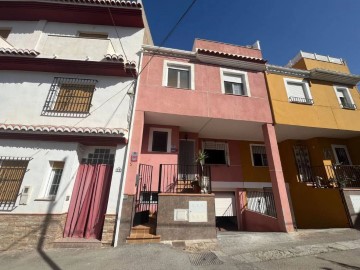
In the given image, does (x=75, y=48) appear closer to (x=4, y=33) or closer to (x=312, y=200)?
(x=4, y=33)

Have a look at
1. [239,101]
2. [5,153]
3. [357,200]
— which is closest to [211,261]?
[239,101]

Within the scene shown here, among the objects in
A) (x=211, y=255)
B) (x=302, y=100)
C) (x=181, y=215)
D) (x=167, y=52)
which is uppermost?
(x=167, y=52)

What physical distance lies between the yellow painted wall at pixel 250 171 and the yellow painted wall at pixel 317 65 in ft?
21.6

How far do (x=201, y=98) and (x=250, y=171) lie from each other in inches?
229

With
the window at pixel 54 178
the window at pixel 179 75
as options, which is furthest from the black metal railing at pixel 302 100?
the window at pixel 54 178

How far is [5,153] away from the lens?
21.6ft

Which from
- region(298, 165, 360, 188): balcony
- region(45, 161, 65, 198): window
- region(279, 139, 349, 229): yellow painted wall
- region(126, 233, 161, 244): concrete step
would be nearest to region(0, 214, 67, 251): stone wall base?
region(45, 161, 65, 198): window

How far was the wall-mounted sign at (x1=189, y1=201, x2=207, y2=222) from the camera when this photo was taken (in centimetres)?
654

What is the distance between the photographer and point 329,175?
1052 cm

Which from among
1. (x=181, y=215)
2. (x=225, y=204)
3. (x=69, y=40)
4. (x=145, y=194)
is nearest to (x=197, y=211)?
(x=181, y=215)

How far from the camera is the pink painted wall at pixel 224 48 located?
10.2 meters

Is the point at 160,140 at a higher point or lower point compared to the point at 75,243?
higher

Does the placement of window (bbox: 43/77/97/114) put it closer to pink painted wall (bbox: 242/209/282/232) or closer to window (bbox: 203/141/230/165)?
window (bbox: 203/141/230/165)

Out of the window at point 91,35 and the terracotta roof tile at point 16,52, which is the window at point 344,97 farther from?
the terracotta roof tile at point 16,52
